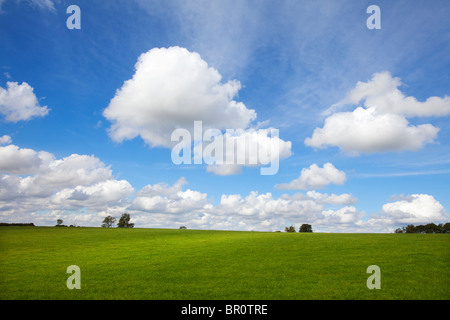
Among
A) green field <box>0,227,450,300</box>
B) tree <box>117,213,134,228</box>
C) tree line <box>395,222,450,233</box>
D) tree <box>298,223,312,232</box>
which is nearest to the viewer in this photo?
green field <box>0,227,450,300</box>

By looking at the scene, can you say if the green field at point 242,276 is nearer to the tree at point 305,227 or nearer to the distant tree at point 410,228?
the distant tree at point 410,228

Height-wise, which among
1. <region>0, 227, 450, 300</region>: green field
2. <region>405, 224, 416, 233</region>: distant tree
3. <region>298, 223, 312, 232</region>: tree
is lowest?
<region>298, 223, 312, 232</region>: tree

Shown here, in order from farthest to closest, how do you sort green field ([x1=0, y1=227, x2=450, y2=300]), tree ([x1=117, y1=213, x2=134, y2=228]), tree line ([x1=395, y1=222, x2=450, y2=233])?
tree ([x1=117, y1=213, x2=134, y2=228])
tree line ([x1=395, y1=222, x2=450, y2=233])
green field ([x1=0, y1=227, x2=450, y2=300])

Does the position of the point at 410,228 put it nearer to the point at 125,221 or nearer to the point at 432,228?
the point at 432,228

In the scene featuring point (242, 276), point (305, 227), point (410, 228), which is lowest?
point (305, 227)

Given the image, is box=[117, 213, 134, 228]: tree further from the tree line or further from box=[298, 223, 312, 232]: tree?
the tree line

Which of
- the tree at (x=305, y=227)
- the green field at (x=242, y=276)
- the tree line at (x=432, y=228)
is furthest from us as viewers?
the tree at (x=305, y=227)

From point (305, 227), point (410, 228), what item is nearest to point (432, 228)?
point (410, 228)

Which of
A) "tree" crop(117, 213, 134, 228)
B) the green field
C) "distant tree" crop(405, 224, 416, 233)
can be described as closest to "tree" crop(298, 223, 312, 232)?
"distant tree" crop(405, 224, 416, 233)

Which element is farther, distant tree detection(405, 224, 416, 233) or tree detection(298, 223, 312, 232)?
tree detection(298, 223, 312, 232)

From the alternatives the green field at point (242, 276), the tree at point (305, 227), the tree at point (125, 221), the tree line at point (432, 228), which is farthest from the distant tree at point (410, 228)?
the tree at point (125, 221)
